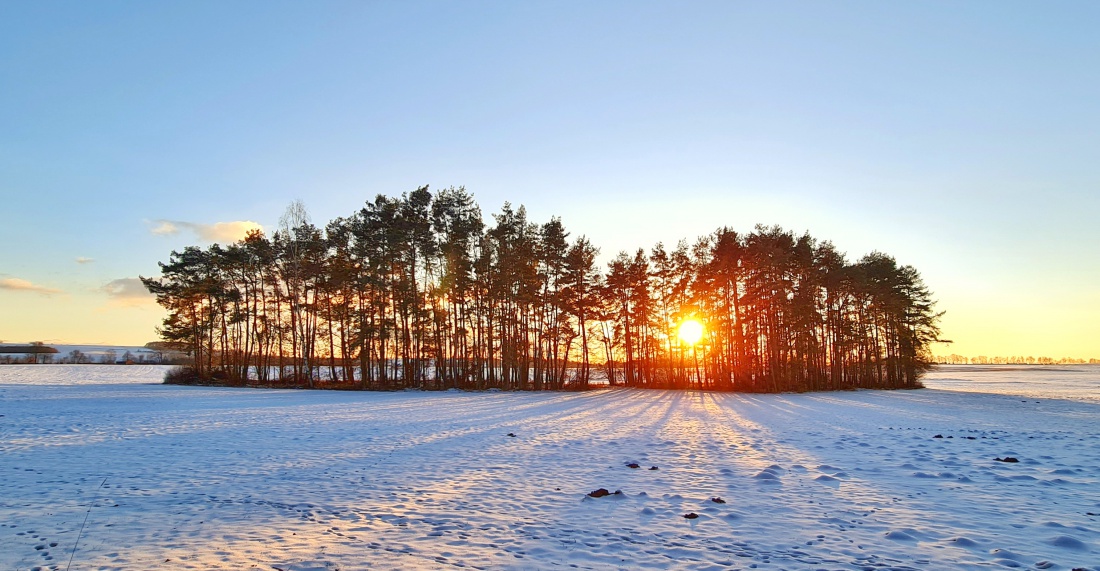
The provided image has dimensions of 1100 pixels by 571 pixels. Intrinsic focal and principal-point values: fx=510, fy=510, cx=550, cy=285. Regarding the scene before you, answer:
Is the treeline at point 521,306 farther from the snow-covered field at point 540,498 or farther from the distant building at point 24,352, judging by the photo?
the distant building at point 24,352

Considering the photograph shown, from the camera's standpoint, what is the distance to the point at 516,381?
4462cm

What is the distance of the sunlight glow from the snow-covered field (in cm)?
2918

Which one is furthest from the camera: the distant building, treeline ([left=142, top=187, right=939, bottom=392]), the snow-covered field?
the distant building

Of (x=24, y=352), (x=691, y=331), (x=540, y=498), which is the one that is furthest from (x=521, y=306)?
(x=24, y=352)

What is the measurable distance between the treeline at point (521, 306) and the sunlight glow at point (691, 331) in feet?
2.06

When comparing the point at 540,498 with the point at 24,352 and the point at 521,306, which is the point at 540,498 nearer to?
the point at 521,306

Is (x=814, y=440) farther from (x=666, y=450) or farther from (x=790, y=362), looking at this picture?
(x=790, y=362)

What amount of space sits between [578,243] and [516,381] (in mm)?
13362

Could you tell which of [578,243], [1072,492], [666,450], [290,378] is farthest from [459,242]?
[1072,492]

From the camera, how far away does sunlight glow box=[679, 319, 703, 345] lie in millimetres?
45606

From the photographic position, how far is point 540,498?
26.7ft

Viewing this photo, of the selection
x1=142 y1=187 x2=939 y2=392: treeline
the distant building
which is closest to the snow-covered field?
x1=142 y1=187 x2=939 y2=392: treeline

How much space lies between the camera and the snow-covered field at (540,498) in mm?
5586

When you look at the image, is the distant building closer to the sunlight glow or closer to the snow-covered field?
the sunlight glow
